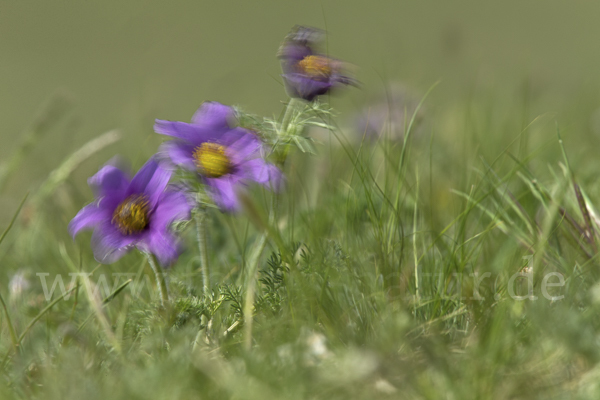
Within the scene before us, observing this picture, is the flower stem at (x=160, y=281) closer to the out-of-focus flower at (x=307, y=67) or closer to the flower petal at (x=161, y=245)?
the flower petal at (x=161, y=245)

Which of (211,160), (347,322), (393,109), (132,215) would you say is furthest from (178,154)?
(393,109)

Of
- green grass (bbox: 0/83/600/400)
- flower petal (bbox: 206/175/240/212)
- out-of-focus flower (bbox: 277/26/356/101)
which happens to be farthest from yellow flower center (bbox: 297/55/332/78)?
flower petal (bbox: 206/175/240/212)

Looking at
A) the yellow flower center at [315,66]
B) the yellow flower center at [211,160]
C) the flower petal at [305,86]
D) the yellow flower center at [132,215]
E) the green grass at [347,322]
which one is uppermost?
the yellow flower center at [315,66]

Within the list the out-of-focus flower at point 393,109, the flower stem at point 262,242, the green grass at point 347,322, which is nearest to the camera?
the green grass at point 347,322

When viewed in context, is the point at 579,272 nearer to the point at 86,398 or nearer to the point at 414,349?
the point at 414,349

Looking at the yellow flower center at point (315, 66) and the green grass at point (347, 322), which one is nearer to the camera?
the green grass at point (347, 322)

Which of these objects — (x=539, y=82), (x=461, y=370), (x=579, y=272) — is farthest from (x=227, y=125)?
(x=539, y=82)

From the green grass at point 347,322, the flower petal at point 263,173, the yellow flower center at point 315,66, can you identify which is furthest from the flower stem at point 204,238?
the yellow flower center at point 315,66
